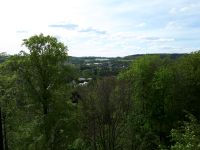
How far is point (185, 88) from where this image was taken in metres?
53.3

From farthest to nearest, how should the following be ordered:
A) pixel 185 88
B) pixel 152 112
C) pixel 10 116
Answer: pixel 152 112, pixel 185 88, pixel 10 116

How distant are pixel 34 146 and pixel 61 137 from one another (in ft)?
18.6

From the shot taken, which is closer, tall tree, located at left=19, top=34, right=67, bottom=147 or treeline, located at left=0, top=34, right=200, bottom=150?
treeline, located at left=0, top=34, right=200, bottom=150

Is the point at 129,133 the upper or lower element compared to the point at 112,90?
lower

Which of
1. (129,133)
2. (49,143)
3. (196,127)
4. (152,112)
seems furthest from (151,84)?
(196,127)

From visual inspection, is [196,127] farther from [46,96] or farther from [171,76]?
[171,76]

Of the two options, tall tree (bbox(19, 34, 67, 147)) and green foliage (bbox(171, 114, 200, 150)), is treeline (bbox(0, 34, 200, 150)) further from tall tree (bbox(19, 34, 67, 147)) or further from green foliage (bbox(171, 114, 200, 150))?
green foliage (bbox(171, 114, 200, 150))

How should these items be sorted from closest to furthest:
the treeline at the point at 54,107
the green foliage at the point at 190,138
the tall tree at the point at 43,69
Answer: the green foliage at the point at 190,138 → the treeline at the point at 54,107 → the tall tree at the point at 43,69

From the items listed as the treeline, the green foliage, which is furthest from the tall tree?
the green foliage

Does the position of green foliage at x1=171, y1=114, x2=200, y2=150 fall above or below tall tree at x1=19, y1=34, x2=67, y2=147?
below

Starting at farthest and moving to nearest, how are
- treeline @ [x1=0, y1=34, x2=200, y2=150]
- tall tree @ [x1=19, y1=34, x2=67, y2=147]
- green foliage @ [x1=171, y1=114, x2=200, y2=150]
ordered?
1. tall tree @ [x1=19, y1=34, x2=67, y2=147]
2. treeline @ [x1=0, y1=34, x2=200, y2=150]
3. green foliage @ [x1=171, y1=114, x2=200, y2=150]

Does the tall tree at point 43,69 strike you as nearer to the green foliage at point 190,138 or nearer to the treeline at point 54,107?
the treeline at point 54,107

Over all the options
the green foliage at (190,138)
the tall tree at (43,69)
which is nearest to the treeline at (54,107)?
the tall tree at (43,69)

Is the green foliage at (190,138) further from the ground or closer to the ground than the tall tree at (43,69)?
closer to the ground
